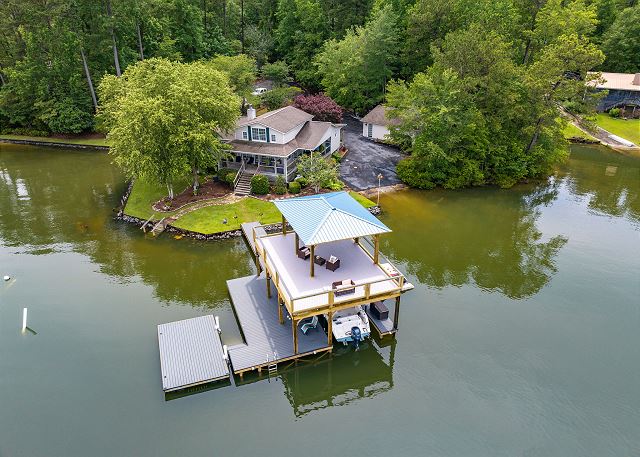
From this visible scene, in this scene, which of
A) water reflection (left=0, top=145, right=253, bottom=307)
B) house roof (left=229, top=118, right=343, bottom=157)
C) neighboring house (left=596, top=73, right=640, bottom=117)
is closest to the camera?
water reflection (left=0, top=145, right=253, bottom=307)

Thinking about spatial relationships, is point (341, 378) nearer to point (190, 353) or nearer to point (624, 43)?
point (190, 353)

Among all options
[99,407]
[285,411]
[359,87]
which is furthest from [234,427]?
[359,87]

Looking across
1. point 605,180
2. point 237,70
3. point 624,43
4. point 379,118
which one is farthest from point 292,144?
point 624,43

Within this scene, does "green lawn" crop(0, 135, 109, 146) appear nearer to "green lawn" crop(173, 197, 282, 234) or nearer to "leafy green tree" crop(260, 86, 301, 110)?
"leafy green tree" crop(260, 86, 301, 110)

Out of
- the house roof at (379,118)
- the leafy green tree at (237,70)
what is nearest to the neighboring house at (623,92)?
the house roof at (379,118)

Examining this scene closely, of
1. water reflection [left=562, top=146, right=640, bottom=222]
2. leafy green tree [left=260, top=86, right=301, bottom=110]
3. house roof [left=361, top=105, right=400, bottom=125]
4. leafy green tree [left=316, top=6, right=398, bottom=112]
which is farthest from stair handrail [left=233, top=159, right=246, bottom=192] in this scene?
water reflection [left=562, top=146, right=640, bottom=222]

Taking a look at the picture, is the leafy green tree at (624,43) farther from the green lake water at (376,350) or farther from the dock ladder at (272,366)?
the dock ladder at (272,366)

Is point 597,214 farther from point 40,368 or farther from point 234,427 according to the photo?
point 40,368
